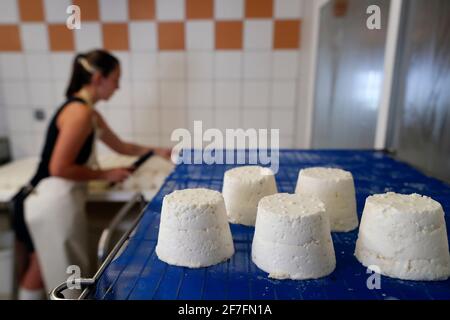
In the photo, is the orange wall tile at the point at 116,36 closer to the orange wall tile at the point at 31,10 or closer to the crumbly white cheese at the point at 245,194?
the orange wall tile at the point at 31,10

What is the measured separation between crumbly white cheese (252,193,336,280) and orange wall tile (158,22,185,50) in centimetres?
141

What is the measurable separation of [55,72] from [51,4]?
1.07ft

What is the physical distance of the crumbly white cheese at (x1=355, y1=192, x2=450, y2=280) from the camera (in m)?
0.47

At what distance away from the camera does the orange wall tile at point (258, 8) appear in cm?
166

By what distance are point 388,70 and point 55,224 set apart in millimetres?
1203

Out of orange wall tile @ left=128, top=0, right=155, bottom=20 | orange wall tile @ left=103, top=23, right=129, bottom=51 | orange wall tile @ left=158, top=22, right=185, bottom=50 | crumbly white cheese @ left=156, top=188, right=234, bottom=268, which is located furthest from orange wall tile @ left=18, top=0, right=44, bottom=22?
crumbly white cheese @ left=156, top=188, right=234, bottom=268

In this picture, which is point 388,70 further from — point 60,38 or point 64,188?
point 60,38

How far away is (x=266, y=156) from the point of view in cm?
108

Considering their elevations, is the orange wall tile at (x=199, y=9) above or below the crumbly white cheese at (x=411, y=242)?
above

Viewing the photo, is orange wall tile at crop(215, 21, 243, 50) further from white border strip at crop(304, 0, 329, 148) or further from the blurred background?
white border strip at crop(304, 0, 329, 148)

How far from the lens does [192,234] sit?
51 cm

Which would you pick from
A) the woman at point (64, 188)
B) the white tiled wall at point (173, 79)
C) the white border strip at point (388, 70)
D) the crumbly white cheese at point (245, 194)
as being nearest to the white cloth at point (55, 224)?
the woman at point (64, 188)

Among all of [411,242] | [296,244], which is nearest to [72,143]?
[296,244]

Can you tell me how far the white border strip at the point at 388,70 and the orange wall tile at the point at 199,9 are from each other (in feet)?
3.09
